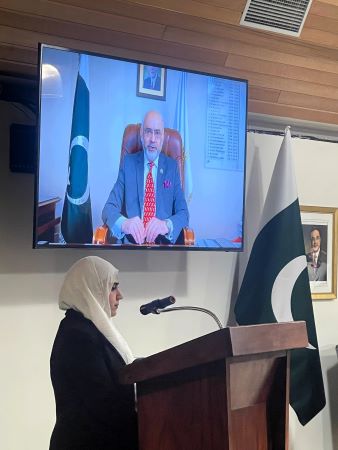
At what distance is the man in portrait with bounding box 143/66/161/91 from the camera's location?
2332 millimetres

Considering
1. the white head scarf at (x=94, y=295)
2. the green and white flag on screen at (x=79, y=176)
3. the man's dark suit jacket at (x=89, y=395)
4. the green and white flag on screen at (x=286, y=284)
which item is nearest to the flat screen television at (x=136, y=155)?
the green and white flag on screen at (x=79, y=176)

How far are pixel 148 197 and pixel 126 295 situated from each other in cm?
51

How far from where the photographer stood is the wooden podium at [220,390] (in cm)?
124

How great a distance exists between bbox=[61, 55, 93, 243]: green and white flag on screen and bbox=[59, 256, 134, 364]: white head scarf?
1.23 ft

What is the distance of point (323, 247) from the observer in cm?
311

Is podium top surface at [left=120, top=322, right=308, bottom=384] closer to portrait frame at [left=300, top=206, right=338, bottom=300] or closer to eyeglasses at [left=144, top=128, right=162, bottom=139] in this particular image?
eyeglasses at [left=144, top=128, right=162, bottom=139]

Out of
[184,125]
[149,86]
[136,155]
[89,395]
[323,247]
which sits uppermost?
[149,86]

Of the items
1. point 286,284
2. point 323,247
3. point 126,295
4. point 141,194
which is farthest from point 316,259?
point 141,194

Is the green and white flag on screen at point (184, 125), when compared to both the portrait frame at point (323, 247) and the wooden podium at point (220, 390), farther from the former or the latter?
the wooden podium at point (220, 390)

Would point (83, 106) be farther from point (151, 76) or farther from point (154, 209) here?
point (154, 209)

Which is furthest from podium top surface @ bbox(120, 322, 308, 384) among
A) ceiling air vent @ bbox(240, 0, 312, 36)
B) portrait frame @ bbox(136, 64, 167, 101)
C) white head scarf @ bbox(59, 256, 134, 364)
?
ceiling air vent @ bbox(240, 0, 312, 36)

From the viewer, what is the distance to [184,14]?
2.34 metres

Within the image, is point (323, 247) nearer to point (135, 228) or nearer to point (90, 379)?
point (135, 228)

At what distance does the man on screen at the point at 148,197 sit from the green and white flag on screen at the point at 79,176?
3.9 inches
